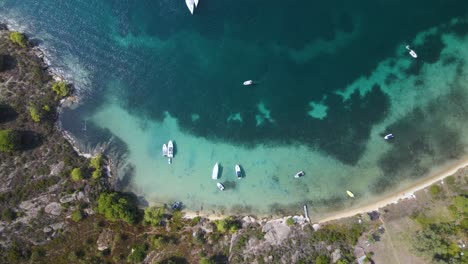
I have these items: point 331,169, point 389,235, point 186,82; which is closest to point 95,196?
point 186,82

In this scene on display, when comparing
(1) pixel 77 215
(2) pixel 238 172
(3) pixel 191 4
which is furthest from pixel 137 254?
(3) pixel 191 4

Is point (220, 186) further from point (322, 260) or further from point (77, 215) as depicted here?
point (77, 215)

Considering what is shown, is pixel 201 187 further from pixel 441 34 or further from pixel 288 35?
pixel 441 34

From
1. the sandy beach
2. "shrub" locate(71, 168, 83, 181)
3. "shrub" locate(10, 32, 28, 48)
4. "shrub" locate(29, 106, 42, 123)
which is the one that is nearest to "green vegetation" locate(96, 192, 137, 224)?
"shrub" locate(71, 168, 83, 181)

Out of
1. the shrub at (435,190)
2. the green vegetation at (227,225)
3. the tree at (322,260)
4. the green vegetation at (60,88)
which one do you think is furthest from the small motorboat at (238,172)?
the green vegetation at (60,88)

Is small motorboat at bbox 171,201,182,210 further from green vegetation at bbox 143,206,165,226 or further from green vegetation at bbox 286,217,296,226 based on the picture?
green vegetation at bbox 286,217,296,226

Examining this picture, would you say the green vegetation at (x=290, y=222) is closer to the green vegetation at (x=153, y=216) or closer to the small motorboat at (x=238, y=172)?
the small motorboat at (x=238, y=172)

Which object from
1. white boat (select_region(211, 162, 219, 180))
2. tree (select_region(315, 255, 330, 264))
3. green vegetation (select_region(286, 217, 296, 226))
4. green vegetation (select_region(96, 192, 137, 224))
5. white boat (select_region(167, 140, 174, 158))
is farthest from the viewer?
white boat (select_region(167, 140, 174, 158))
